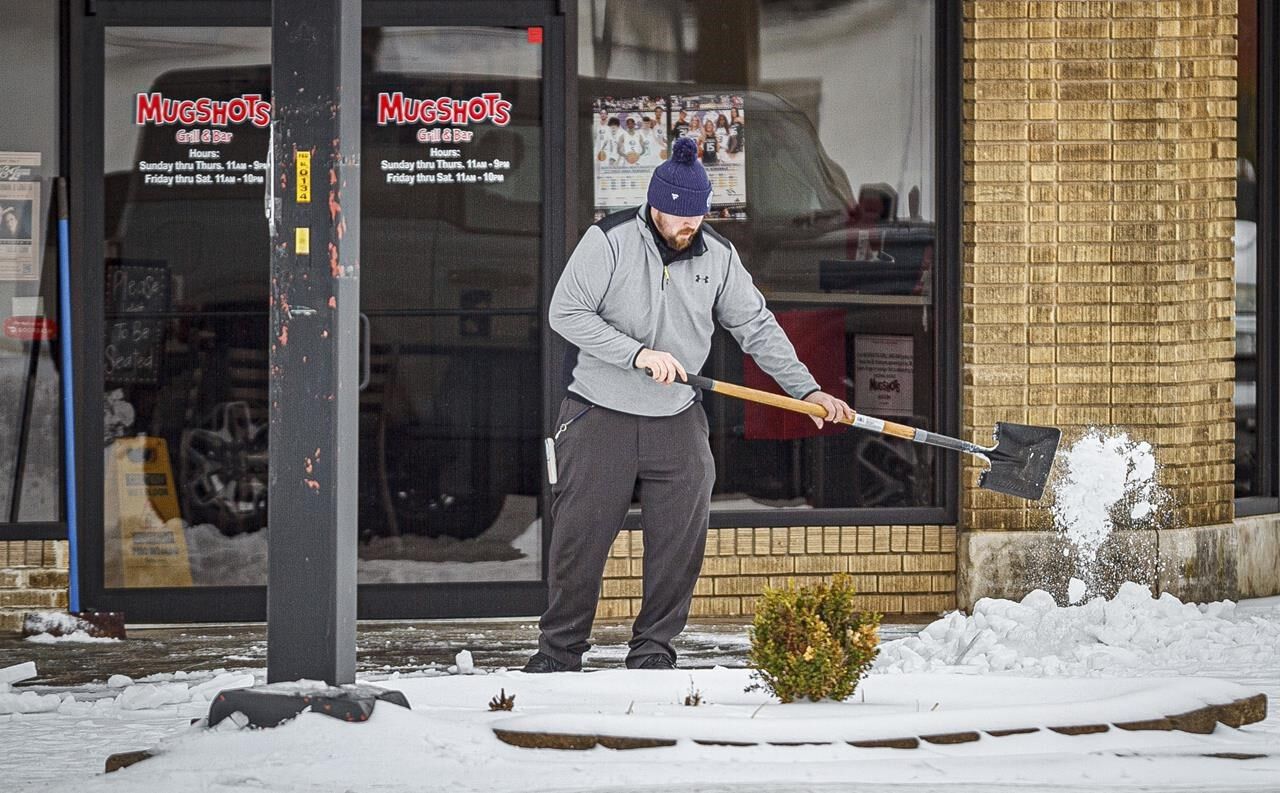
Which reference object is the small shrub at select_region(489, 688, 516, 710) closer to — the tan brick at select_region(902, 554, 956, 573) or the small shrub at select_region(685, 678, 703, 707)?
the small shrub at select_region(685, 678, 703, 707)

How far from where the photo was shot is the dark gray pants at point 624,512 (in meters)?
6.53

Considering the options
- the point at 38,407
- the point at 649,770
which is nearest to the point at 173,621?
the point at 38,407

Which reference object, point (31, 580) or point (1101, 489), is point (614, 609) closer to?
point (1101, 489)

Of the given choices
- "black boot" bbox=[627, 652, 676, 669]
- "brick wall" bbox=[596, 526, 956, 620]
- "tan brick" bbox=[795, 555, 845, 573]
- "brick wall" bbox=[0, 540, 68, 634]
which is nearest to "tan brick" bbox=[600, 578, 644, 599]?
"brick wall" bbox=[596, 526, 956, 620]

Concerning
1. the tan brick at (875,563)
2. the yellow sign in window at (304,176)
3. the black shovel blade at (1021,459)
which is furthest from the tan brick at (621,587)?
the yellow sign in window at (304,176)

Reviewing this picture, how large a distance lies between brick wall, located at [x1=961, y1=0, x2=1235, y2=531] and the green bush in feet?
10.0

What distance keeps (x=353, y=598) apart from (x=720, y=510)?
338cm

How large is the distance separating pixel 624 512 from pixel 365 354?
6.99ft

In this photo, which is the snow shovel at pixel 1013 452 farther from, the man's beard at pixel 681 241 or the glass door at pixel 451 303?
the glass door at pixel 451 303

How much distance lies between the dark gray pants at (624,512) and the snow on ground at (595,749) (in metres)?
0.49

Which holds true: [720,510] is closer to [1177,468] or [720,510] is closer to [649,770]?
[1177,468]

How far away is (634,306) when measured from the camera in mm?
6488

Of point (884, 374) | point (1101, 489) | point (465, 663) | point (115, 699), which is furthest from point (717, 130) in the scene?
point (115, 699)

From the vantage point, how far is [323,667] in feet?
17.1
